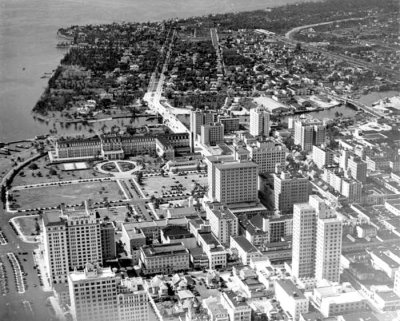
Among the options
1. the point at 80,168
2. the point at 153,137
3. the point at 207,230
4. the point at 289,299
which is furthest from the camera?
the point at 153,137

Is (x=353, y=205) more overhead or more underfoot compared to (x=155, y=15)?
more underfoot

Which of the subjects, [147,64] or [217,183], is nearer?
[217,183]

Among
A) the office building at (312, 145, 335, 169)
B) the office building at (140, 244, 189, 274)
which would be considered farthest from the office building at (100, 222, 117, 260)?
the office building at (312, 145, 335, 169)

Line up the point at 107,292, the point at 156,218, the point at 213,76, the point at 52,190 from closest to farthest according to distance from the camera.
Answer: the point at 107,292
the point at 156,218
the point at 52,190
the point at 213,76

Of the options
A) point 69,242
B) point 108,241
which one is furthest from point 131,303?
point 108,241

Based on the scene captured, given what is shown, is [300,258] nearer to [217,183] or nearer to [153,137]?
[217,183]

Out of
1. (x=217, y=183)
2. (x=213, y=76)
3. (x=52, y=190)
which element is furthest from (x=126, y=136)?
(x=213, y=76)
